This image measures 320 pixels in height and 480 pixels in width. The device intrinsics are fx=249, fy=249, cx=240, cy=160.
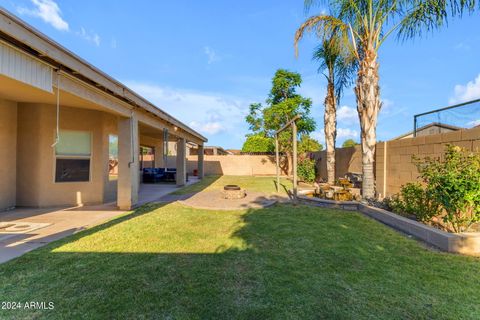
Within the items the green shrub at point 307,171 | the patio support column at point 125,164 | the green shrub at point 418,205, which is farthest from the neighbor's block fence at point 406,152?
the patio support column at point 125,164

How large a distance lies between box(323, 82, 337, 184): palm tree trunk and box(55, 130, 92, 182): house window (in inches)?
392

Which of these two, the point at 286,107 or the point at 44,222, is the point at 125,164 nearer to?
the point at 44,222

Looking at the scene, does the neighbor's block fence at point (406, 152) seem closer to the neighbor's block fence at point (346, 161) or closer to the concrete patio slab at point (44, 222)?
the neighbor's block fence at point (346, 161)

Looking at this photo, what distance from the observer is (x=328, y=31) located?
313 inches

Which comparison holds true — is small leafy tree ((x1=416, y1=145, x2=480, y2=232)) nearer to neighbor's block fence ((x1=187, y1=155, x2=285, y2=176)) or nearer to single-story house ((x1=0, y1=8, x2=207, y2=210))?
single-story house ((x1=0, y1=8, x2=207, y2=210))

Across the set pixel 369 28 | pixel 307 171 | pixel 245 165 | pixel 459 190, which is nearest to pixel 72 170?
pixel 459 190

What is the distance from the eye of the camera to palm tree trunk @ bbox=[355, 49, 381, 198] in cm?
739

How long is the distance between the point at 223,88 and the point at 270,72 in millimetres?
5389

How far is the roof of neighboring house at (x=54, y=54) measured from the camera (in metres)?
3.37

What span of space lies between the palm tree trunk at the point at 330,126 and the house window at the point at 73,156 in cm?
995

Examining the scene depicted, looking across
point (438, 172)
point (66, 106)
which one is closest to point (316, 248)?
point (438, 172)

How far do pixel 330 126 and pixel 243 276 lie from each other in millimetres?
10406

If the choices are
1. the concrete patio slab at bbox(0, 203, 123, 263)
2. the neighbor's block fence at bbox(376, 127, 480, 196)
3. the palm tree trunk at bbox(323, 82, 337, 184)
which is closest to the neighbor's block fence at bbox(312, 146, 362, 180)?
the palm tree trunk at bbox(323, 82, 337, 184)

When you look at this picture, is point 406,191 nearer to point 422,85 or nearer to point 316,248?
point 316,248
